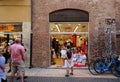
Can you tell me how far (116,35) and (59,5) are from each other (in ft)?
12.2

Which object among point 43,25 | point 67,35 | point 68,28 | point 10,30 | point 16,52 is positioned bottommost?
point 16,52

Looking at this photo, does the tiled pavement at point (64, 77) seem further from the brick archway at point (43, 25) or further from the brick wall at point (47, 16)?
the brick wall at point (47, 16)

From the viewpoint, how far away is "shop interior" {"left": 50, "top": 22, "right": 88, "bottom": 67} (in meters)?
19.3

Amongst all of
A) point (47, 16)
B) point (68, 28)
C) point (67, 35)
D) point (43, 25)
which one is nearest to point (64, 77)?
point (67, 35)

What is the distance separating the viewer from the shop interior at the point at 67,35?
63.3 feet

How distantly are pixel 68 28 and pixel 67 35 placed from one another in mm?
413

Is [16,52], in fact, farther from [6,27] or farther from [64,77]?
[6,27]

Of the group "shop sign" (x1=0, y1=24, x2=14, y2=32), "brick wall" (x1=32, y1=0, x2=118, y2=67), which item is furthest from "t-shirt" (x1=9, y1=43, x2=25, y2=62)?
"shop sign" (x1=0, y1=24, x2=14, y2=32)

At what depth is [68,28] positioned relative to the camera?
1936cm

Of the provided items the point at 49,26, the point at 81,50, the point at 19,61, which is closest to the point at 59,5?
the point at 49,26

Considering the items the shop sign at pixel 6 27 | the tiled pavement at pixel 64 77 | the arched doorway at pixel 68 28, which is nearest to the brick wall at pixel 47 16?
the arched doorway at pixel 68 28

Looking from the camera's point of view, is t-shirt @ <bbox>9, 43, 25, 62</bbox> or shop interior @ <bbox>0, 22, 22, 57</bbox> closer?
t-shirt @ <bbox>9, 43, 25, 62</bbox>

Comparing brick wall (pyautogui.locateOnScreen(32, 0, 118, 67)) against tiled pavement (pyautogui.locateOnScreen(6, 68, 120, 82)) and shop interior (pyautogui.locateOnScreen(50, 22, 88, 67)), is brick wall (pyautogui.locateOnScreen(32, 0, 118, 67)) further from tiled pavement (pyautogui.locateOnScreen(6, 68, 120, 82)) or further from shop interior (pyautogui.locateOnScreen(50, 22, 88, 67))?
tiled pavement (pyautogui.locateOnScreen(6, 68, 120, 82))

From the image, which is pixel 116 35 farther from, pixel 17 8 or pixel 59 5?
pixel 17 8
